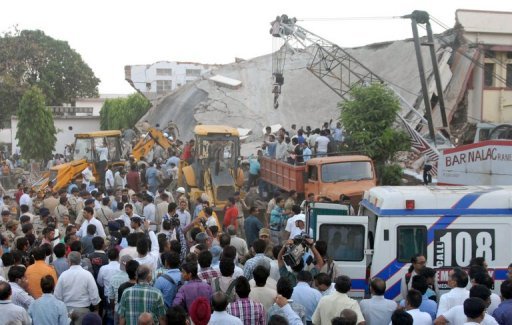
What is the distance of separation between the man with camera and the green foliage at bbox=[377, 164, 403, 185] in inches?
597

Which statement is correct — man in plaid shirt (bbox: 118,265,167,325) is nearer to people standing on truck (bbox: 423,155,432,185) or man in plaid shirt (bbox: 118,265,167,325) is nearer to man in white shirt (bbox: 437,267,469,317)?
man in white shirt (bbox: 437,267,469,317)

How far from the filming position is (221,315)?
7602 millimetres

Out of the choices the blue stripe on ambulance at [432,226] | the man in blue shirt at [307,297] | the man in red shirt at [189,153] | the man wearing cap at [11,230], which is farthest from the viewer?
the man in red shirt at [189,153]

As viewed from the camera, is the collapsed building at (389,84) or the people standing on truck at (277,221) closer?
the people standing on truck at (277,221)

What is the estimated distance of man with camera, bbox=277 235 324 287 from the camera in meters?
10.3

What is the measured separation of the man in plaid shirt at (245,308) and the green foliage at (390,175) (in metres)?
17.8

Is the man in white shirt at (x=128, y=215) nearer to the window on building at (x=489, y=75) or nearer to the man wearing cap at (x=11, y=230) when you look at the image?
the man wearing cap at (x=11, y=230)

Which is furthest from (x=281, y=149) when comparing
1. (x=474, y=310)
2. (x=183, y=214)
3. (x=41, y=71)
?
(x=41, y=71)

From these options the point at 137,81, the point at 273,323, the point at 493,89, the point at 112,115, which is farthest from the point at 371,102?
the point at 137,81

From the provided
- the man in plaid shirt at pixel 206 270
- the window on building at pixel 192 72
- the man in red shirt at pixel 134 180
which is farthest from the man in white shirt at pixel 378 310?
the window on building at pixel 192 72

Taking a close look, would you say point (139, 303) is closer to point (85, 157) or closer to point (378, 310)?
point (378, 310)

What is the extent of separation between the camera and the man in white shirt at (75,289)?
9.66m

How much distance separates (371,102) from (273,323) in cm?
2018

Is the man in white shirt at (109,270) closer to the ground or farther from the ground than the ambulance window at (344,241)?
closer to the ground
